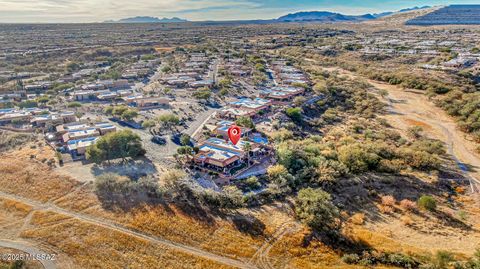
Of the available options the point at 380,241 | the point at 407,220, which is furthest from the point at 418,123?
the point at 380,241

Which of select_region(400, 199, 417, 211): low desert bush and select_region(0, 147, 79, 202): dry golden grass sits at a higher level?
select_region(0, 147, 79, 202): dry golden grass

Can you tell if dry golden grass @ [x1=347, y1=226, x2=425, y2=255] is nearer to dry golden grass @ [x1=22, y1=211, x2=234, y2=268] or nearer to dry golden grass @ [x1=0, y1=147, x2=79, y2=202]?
dry golden grass @ [x1=22, y1=211, x2=234, y2=268]

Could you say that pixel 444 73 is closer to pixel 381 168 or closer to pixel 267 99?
pixel 267 99

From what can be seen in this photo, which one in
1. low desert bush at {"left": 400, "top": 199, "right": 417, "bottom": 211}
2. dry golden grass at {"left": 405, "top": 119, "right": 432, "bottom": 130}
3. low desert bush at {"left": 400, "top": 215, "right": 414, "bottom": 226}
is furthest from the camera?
dry golden grass at {"left": 405, "top": 119, "right": 432, "bottom": 130}

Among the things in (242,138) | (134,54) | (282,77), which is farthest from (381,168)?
(134,54)

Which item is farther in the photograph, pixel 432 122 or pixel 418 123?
pixel 432 122

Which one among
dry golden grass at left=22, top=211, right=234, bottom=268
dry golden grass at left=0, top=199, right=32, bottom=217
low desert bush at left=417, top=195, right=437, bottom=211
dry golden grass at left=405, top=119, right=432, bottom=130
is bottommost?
dry golden grass at left=22, top=211, right=234, bottom=268

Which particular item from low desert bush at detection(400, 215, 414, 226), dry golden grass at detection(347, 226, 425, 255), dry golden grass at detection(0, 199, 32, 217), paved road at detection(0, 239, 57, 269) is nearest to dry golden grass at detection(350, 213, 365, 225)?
dry golden grass at detection(347, 226, 425, 255)

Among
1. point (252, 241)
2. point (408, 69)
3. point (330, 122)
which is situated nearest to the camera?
point (252, 241)

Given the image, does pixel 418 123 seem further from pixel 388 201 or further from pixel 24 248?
pixel 24 248
